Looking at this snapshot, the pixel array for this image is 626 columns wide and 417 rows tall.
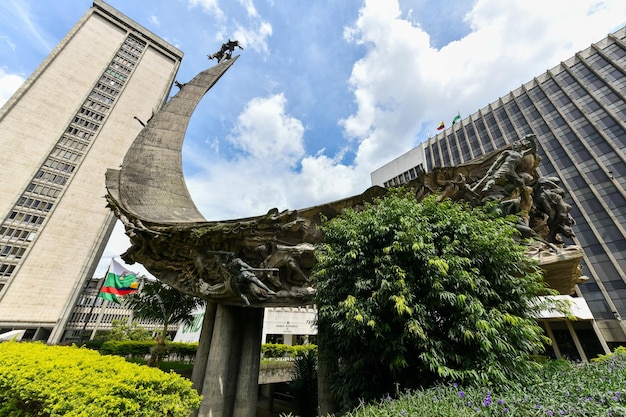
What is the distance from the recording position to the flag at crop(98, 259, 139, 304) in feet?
69.2

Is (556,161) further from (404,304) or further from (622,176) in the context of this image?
(404,304)

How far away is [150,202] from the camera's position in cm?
1359

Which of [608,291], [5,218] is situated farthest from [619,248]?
[5,218]

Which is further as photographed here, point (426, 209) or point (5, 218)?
point (5, 218)

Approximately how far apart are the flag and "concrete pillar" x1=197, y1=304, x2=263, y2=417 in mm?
15836

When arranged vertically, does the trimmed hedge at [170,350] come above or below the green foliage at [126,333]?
below

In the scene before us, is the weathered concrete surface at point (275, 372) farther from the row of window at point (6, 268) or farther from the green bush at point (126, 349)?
the row of window at point (6, 268)

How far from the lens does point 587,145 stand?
33.1 meters

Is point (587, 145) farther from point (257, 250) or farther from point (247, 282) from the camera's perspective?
point (247, 282)

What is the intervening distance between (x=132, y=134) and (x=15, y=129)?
1302 centimetres

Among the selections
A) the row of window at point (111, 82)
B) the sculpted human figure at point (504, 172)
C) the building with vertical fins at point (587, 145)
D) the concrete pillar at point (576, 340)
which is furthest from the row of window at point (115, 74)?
the concrete pillar at point (576, 340)

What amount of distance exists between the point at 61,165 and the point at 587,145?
229 feet

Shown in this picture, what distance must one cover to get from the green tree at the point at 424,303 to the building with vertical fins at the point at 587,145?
18273 mm

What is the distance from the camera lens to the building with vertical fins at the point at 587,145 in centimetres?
2591
